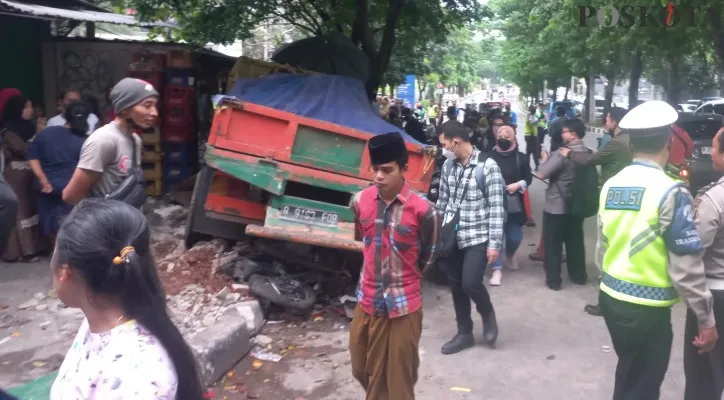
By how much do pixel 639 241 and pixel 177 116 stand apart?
9058 millimetres

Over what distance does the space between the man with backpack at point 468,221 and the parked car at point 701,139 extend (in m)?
7.81

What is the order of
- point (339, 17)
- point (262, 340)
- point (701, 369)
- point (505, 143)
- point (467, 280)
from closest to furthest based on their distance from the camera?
point (701, 369)
point (467, 280)
point (262, 340)
point (505, 143)
point (339, 17)

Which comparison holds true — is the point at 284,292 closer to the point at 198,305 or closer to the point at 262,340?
the point at 262,340

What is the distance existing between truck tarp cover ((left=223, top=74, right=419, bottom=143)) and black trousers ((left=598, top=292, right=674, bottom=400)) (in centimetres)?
337

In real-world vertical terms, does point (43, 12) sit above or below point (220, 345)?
above

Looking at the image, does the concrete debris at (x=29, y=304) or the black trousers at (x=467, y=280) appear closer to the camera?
the black trousers at (x=467, y=280)

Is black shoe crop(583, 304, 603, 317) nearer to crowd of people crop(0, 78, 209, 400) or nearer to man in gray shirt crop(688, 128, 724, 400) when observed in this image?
man in gray shirt crop(688, 128, 724, 400)

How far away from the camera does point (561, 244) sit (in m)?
7.28

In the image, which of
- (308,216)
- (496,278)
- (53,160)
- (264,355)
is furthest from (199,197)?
(496,278)

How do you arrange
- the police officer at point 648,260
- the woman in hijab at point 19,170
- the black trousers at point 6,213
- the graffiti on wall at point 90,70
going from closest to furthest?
the black trousers at point 6,213 < the police officer at point 648,260 < the woman in hijab at point 19,170 < the graffiti on wall at point 90,70

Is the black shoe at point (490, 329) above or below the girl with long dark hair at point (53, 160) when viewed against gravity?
below

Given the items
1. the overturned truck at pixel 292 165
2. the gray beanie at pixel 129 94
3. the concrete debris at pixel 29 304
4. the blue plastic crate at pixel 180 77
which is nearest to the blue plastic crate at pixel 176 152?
the blue plastic crate at pixel 180 77

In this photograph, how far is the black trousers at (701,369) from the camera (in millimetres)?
3629

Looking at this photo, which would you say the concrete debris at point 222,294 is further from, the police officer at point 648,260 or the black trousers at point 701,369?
the black trousers at point 701,369
